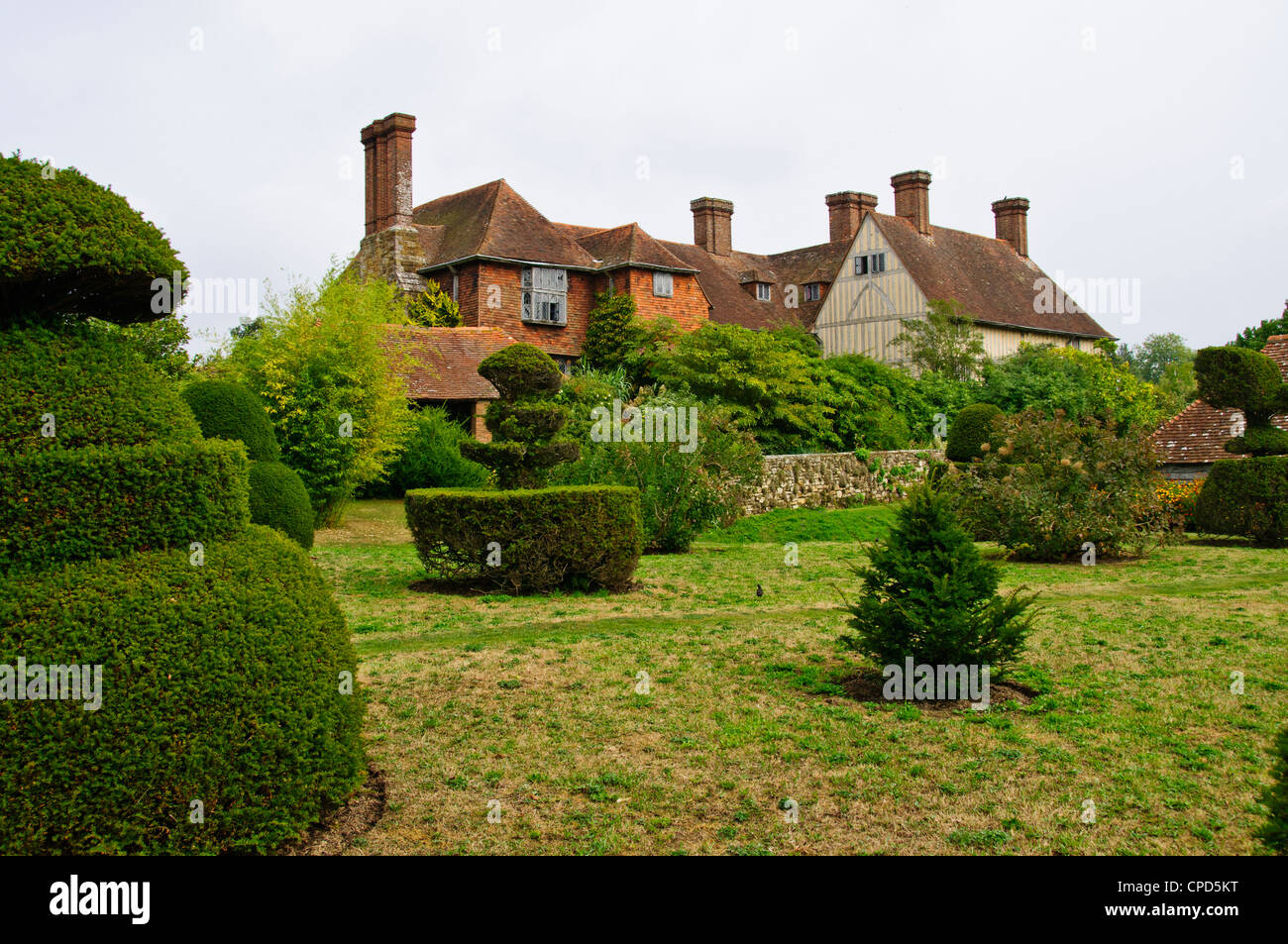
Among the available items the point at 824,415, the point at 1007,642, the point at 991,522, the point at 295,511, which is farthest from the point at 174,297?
the point at 824,415

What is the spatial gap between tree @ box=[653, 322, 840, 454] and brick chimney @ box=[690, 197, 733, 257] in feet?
50.0

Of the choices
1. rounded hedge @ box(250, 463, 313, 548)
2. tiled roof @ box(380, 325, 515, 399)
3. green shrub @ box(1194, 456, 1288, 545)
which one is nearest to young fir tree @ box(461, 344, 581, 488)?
rounded hedge @ box(250, 463, 313, 548)

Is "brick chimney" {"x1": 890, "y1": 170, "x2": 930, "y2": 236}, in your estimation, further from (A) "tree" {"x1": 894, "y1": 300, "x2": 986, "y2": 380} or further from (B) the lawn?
(B) the lawn

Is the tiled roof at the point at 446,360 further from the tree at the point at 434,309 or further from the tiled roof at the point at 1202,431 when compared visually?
the tiled roof at the point at 1202,431

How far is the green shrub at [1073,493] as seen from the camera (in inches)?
670

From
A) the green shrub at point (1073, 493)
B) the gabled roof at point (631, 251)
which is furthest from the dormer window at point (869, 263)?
the green shrub at point (1073, 493)

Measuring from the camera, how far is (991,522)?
18344 mm

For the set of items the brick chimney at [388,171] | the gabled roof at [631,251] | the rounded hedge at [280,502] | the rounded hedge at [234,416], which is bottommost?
the rounded hedge at [280,502]

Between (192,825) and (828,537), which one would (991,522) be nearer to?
(828,537)

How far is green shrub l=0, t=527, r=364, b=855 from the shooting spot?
404 cm

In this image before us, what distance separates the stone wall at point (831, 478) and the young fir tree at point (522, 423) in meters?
12.1

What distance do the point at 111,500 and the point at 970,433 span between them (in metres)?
24.1

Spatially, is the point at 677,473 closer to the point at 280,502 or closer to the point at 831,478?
the point at 280,502

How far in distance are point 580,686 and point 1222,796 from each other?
439cm
